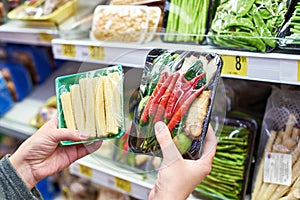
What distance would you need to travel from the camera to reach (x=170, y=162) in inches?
34.9

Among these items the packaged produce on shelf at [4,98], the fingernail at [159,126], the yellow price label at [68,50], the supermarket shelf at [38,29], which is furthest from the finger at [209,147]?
the packaged produce on shelf at [4,98]

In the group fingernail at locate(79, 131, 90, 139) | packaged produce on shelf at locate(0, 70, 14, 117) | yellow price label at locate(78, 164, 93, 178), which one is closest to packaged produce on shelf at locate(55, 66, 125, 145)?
fingernail at locate(79, 131, 90, 139)

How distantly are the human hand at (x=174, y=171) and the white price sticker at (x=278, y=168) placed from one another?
16.2 inches

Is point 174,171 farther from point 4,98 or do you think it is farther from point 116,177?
point 4,98

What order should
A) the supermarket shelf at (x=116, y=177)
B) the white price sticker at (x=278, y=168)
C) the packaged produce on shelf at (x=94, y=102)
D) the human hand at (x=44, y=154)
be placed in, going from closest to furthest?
the packaged produce on shelf at (x=94, y=102)
the human hand at (x=44, y=154)
the white price sticker at (x=278, y=168)
the supermarket shelf at (x=116, y=177)

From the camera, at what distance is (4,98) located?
86.4 inches

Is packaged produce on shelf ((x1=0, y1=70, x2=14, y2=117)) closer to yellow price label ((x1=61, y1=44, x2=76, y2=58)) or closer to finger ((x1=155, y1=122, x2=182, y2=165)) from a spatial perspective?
yellow price label ((x1=61, y1=44, x2=76, y2=58))

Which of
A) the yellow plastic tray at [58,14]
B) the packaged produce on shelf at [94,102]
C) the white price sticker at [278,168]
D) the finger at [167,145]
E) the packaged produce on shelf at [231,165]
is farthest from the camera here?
the yellow plastic tray at [58,14]

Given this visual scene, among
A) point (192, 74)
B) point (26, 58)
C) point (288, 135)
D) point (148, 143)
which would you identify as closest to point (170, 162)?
point (148, 143)

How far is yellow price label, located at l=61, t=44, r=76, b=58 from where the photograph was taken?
151 centimetres

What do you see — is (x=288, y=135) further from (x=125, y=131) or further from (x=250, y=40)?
(x=125, y=131)

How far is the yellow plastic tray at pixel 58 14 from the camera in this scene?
67.6 inches

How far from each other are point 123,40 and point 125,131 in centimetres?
47

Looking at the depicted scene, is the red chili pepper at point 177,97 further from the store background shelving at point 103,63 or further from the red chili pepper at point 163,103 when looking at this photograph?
the store background shelving at point 103,63
